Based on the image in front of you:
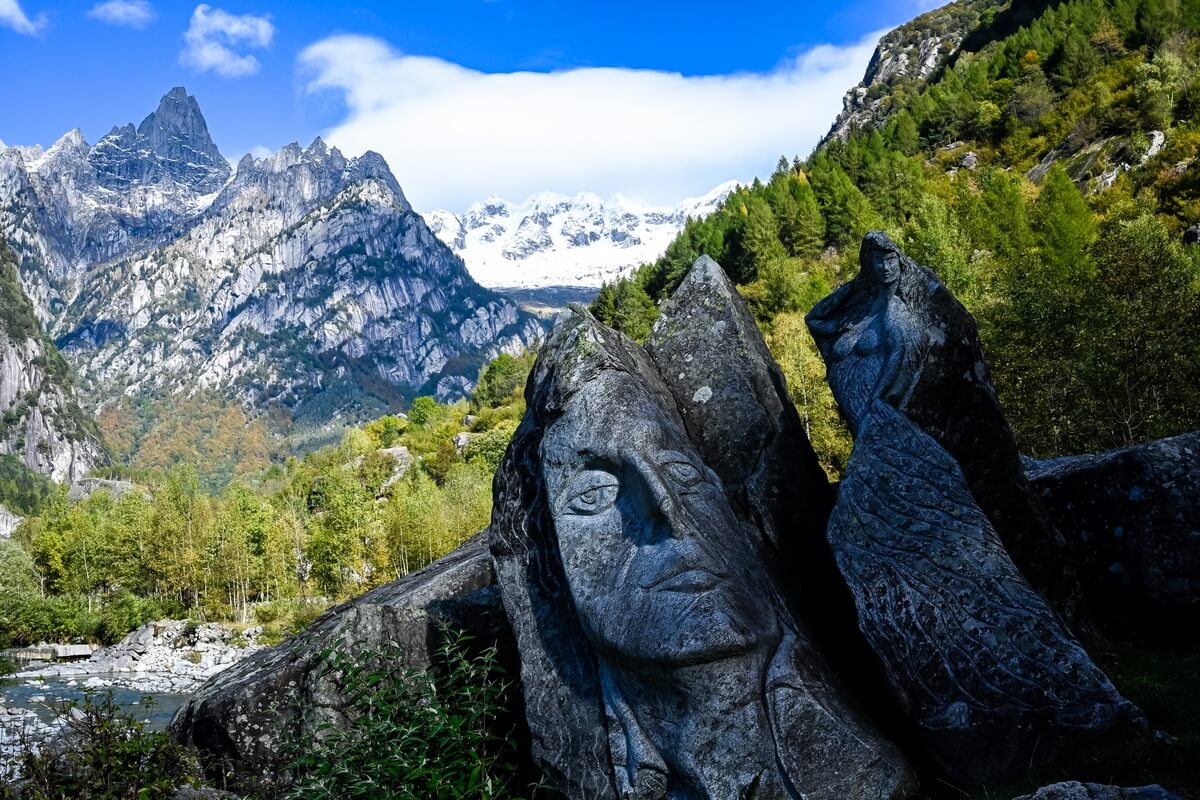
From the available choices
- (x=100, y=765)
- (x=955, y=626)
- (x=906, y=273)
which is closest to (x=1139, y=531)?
(x=906, y=273)

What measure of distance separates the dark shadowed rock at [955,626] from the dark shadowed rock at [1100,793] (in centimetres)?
203

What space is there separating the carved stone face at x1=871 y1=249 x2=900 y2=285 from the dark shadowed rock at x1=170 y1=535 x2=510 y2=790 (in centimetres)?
672

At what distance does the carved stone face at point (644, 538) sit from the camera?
25.9ft

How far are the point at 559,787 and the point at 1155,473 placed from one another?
799 cm

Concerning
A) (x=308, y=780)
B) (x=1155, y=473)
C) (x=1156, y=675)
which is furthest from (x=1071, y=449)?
(x=308, y=780)

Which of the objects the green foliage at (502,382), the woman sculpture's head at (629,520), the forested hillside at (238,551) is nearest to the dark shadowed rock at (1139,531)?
the woman sculpture's head at (629,520)

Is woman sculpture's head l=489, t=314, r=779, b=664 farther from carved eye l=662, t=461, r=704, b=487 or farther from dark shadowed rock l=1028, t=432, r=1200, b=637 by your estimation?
dark shadowed rock l=1028, t=432, r=1200, b=637

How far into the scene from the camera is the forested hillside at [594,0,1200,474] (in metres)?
27.2

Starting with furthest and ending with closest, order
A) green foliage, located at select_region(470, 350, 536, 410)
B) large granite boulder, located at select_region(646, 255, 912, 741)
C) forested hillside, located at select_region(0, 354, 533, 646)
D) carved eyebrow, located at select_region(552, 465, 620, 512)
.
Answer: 1. green foliage, located at select_region(470, 350, 536, 410)
2. forested hillside, located at select_region(0, 354, 533, 646)
3. large granite boulder, located at select_region(646, 255, 912, 741)
4. carved eyebrow, located at select_region(552, 465, 620, 512)

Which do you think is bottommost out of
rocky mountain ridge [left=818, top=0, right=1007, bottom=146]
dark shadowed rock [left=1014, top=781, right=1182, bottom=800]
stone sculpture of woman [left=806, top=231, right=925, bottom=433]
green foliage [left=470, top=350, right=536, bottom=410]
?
dark shadowed rock [left=1014, top=781, right=1182, bottom=800]

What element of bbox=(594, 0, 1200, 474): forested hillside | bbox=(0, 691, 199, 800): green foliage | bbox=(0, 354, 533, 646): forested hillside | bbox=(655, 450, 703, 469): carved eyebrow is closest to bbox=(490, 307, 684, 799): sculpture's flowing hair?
bbox=(655, 450, 703, 469): carved eyebrow

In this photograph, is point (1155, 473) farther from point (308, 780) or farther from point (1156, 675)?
point (308, 780)

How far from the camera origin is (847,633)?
31.1 ft

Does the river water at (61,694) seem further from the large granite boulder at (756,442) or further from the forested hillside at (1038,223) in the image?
the forested hillside at (1038,223)
